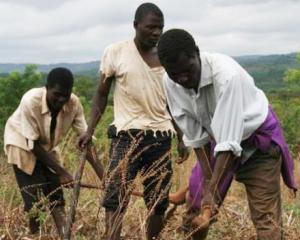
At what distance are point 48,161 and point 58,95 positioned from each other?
545 millimetres

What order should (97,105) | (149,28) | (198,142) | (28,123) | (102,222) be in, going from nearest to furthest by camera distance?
(198,142) → (149,28) → (97,105) → (28,123) → (102,222)

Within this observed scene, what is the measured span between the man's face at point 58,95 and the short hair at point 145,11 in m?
0.67

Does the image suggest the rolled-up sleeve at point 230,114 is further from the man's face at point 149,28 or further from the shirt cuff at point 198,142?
the man's face at point 149,28

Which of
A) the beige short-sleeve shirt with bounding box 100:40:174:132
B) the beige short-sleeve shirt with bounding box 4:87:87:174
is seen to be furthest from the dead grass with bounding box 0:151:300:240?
the beige short-sleeve shirt with bounding box 100:40:174:132

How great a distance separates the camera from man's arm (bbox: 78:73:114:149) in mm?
4195

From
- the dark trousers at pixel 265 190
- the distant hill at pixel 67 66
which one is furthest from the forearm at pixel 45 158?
the distant hill at pixel 67 66

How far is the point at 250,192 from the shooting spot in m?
3.30

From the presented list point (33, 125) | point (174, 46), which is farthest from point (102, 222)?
point (174, 46)

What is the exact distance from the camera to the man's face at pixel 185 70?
282cm

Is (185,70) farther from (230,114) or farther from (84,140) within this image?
(84,140)

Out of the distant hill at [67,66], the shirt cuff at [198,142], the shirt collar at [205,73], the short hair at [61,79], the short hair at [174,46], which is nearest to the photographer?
the short hair at [174,46]

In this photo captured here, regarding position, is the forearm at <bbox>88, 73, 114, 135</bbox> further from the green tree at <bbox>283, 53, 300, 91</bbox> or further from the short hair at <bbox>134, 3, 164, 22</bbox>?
the green tree at <bbox>283, 53, 300, 91</bbox>

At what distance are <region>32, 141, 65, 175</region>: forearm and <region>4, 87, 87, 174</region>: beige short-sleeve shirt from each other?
0.05m

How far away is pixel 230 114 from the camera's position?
113 inches
